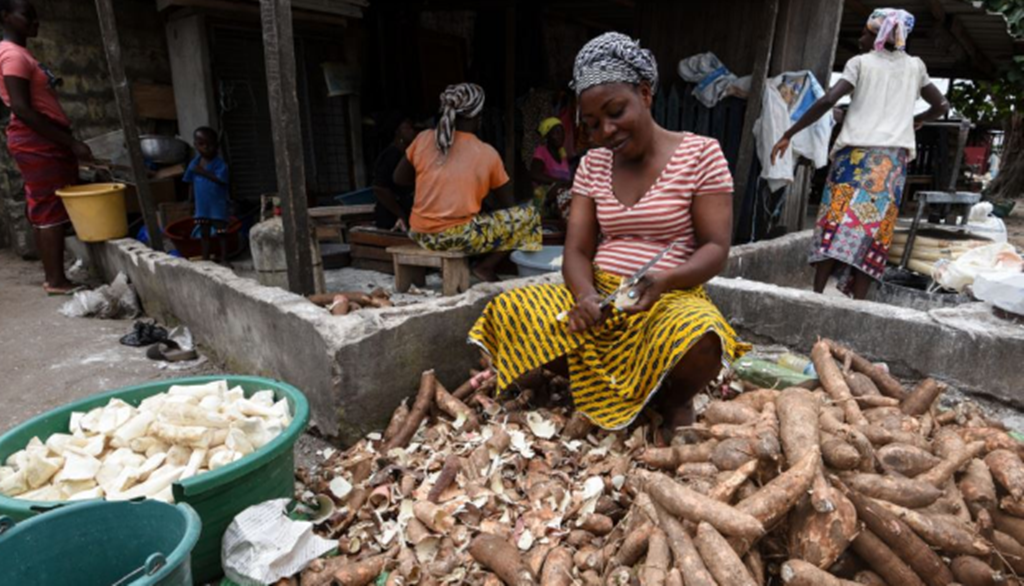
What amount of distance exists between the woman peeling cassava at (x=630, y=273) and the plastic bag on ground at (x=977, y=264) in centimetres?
221

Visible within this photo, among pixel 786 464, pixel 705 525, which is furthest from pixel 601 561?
pixel 786 464

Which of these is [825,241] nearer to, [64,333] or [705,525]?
[705,525]

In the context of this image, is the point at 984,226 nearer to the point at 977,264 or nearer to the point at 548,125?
the point at 977,264

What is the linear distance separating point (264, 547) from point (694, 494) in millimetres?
1320

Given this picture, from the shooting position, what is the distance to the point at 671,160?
8.19 feet

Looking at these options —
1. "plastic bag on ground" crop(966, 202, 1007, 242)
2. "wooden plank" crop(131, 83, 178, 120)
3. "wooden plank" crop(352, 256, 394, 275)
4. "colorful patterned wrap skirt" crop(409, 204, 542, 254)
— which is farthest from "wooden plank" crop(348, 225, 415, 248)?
"plastic bag on ground" crop(966, 202, 1007, 242)

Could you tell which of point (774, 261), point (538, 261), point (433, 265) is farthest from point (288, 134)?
point (774, 261)

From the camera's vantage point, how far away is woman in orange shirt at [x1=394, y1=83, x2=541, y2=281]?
176 inches

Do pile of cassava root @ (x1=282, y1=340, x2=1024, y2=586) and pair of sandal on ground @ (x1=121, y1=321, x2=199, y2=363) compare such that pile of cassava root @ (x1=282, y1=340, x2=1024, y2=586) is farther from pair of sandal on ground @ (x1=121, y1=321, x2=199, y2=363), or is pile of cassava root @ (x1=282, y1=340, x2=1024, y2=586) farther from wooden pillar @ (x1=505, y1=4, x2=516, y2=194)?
wooden pillar @ (x1=505, y1=4, x2=516, y2=194)

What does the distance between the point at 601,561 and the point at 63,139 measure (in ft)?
17.5

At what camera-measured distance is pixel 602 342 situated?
254 cm

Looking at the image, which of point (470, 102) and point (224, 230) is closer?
point (470, 102)

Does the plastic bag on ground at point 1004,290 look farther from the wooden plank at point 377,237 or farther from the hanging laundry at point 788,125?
the wooden plank at point 377,237

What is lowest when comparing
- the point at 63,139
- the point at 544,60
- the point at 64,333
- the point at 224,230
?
the point at 64,333
